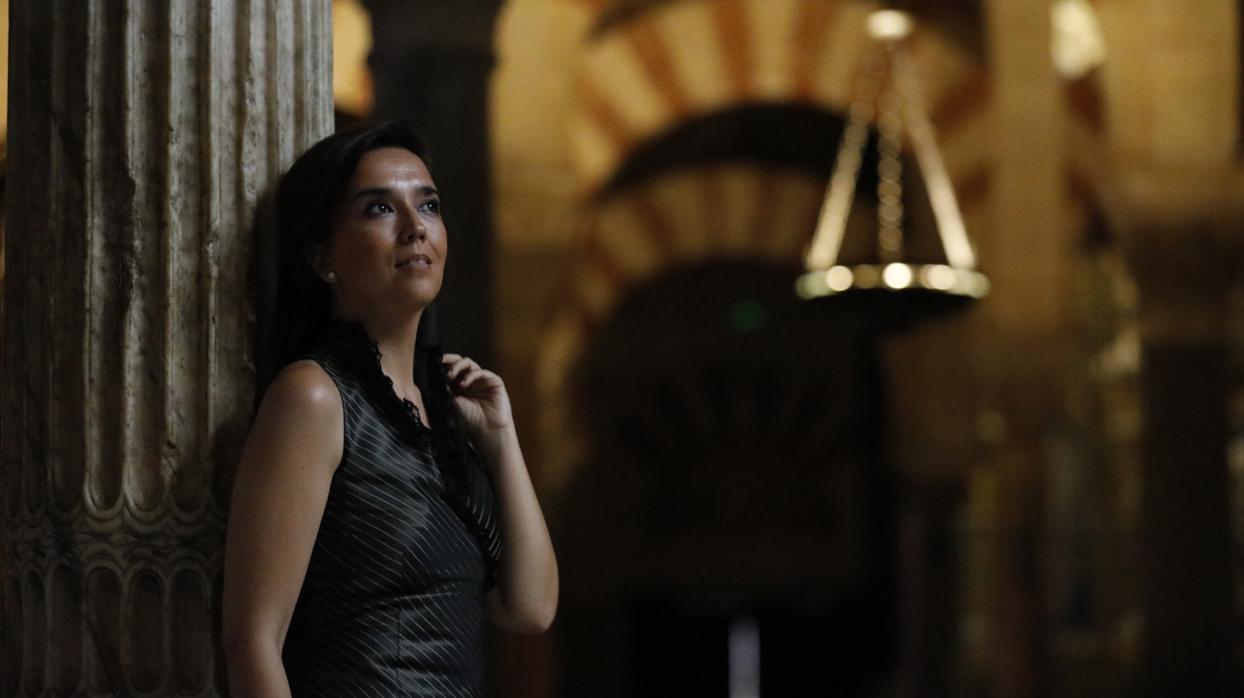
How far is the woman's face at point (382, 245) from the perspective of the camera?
1.69 metres

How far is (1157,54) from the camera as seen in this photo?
6625 mm

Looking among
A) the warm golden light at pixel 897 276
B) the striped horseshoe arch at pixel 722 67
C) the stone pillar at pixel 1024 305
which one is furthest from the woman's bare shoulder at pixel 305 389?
the striped horseshoe arch at pixel 722 67

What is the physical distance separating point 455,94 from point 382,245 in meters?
3.30

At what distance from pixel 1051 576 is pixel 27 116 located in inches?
287

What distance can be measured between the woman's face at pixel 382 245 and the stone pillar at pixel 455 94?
3075 millimetres

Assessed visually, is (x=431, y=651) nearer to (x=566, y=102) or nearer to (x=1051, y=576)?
(x=566, y=102)

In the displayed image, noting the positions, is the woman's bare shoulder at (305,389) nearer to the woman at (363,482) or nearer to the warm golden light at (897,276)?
the woman at (363,482)

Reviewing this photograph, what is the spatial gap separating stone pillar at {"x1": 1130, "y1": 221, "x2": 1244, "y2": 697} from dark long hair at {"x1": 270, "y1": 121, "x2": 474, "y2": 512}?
17.5 feet

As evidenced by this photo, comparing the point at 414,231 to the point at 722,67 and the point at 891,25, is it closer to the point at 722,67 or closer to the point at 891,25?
the point at 891,25

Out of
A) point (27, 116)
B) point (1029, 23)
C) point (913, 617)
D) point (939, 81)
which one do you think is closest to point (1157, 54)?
point (1029, 23)

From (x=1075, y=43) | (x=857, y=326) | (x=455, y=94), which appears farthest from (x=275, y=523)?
A: (x=857, y=326)

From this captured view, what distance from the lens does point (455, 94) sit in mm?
4941

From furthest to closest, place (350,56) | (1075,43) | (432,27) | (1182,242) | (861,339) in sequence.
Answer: (861,339) → (1075,43) → (350,56) → (1182,242) → (432,27)

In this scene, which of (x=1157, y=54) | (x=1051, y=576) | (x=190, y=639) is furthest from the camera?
(x=1051, y=576)
